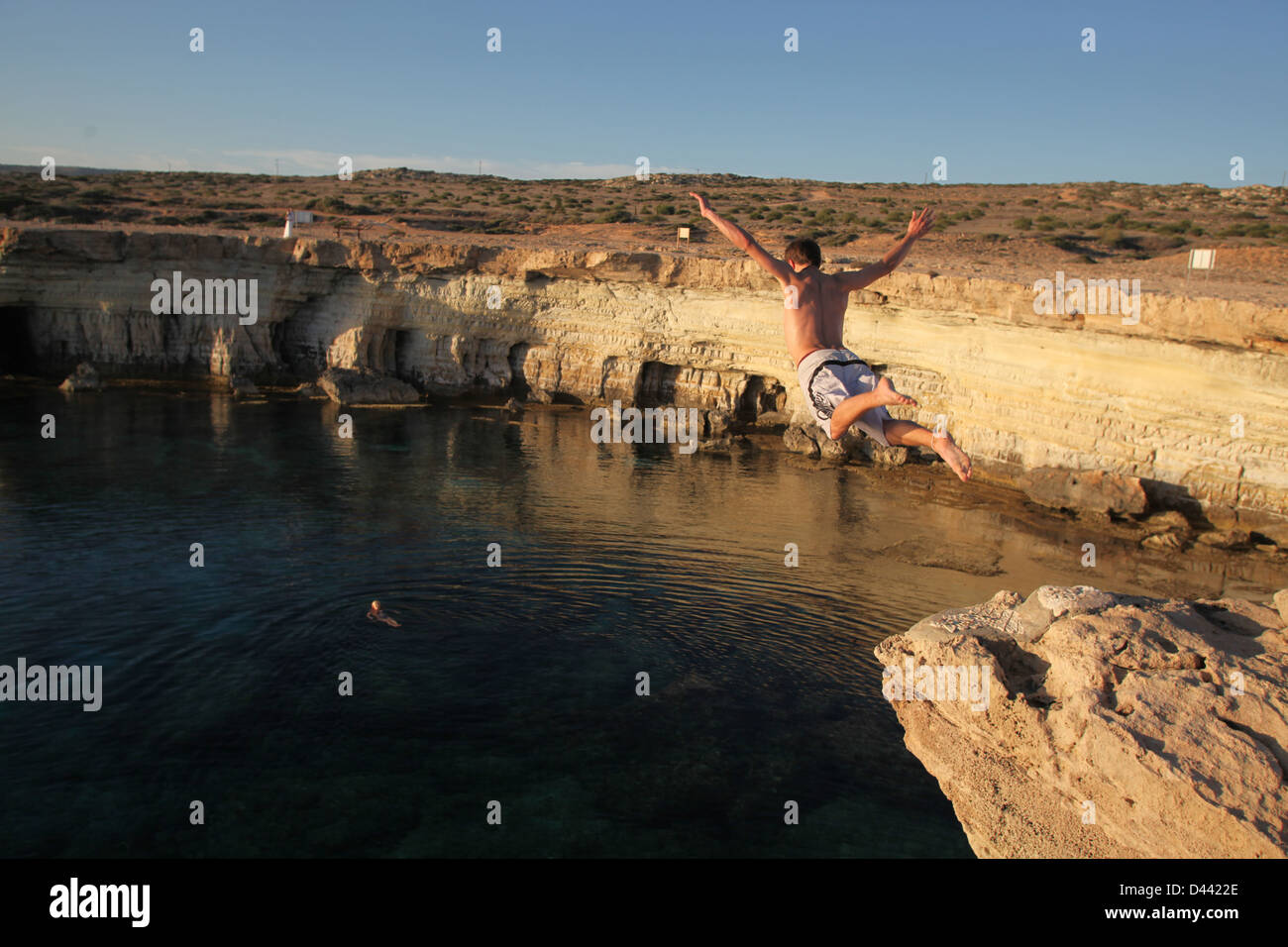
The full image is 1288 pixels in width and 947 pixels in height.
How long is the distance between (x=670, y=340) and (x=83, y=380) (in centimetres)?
2050

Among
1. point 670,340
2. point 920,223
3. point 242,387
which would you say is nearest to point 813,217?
point 670,340

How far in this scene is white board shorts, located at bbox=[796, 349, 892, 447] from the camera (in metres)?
7.40

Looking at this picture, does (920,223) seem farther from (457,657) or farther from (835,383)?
(457,657)

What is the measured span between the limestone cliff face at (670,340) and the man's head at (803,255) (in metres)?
15.7

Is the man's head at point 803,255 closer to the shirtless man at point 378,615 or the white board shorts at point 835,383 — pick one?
the white board shorts at point 835,383

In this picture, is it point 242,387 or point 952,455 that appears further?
point 242,387

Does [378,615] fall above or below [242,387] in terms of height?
below

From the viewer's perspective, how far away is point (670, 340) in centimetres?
3022

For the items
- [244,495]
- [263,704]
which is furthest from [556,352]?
[263,704]

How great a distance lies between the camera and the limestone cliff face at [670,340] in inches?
793

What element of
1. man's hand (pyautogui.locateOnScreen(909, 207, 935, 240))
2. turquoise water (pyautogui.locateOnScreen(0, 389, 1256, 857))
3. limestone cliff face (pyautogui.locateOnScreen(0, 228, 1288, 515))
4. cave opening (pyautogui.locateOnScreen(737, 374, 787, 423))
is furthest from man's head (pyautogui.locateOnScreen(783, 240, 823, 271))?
cave opening (pyautogui.locateOnScreen(737, 374, 787, 423))

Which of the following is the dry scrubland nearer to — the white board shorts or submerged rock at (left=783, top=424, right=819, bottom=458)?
submerged rock at (left=783, top=424, right=819, bottom=458)

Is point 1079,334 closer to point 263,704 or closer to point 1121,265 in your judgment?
Result: point 1121,265

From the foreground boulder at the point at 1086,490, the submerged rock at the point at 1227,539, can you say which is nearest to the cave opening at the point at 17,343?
the foreground boulder at the point at 1086,490
